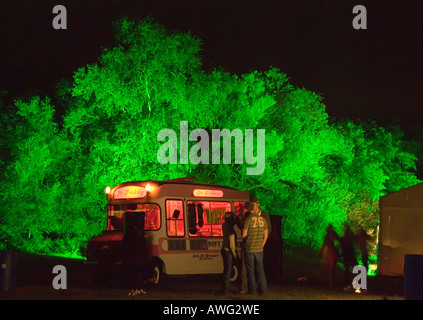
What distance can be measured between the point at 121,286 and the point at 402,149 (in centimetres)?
5473

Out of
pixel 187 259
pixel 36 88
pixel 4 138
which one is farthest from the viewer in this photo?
pixel 36 88

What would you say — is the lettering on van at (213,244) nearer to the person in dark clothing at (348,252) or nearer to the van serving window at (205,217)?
the van serving window at (205,217)

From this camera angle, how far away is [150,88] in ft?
114

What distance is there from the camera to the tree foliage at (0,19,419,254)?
34.3 m

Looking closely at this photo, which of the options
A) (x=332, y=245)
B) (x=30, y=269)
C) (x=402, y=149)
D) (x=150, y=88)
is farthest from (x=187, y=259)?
(x=402, y=149)

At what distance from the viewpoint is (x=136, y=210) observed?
2166cm

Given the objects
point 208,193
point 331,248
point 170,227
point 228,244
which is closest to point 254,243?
point 228,244

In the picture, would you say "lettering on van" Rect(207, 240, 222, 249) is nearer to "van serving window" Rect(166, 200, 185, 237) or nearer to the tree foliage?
"van serving window" Rect(166, 200, 185, 237)

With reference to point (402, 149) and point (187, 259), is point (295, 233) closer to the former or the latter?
point (187, 259)

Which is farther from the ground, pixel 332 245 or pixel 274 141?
pixel 274 141

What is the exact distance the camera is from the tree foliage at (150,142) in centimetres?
3428

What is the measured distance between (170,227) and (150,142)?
40.8 ft

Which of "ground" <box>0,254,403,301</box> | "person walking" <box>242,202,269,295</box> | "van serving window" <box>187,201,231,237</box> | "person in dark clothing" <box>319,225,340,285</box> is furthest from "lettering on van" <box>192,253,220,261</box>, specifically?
"person walking" <box>242,202,269,295</box>

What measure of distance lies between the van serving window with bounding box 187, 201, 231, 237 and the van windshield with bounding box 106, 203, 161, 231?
3.81ft
